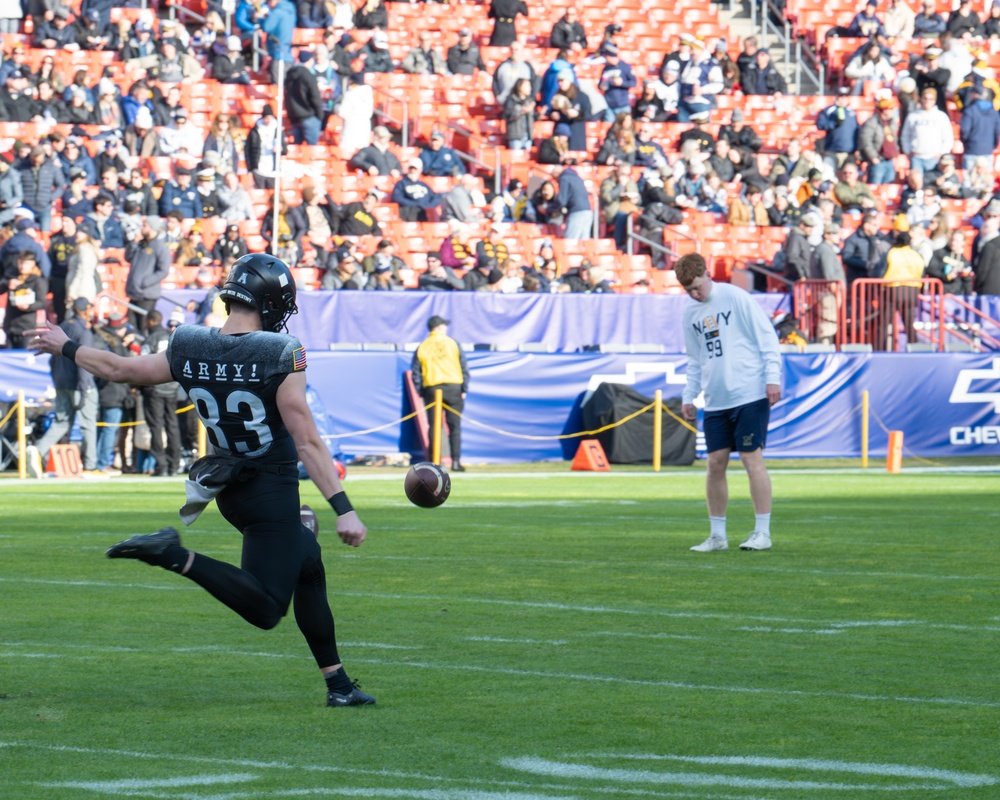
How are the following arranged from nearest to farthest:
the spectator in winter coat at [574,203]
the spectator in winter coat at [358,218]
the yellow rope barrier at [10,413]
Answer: the yellow rope barrier at [10,413] → the spectator in winter coat at [358,218] → the spectator in winter coat at [574,203]

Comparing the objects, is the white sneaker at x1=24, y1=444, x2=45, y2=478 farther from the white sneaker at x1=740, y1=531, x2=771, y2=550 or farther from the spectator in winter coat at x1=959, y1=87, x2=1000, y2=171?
the spectator in winter coat at x1=959, y1=87, x2=1000, y2=171

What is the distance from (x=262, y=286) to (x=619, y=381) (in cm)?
1957

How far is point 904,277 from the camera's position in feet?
97.1

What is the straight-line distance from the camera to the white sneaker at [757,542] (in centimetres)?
1304

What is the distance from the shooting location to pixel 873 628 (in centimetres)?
891

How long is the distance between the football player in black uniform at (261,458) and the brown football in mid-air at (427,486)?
1.47 metres

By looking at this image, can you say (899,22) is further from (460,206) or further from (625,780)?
(625,780)

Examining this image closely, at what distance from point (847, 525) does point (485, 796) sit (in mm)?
10701

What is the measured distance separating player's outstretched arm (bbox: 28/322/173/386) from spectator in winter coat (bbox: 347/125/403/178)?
74.5ft

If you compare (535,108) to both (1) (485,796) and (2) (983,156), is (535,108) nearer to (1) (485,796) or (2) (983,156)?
(2) (983,156)

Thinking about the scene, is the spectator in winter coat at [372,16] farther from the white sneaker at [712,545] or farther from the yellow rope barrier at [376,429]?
the white sneaker at [712,545]

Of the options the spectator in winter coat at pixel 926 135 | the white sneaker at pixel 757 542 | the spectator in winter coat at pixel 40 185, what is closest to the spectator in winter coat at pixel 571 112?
the spectator in winter coat at pixel 926 135

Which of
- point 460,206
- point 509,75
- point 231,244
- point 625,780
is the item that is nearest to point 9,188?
point 231,244

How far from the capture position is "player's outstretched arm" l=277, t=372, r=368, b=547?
6.45 m
